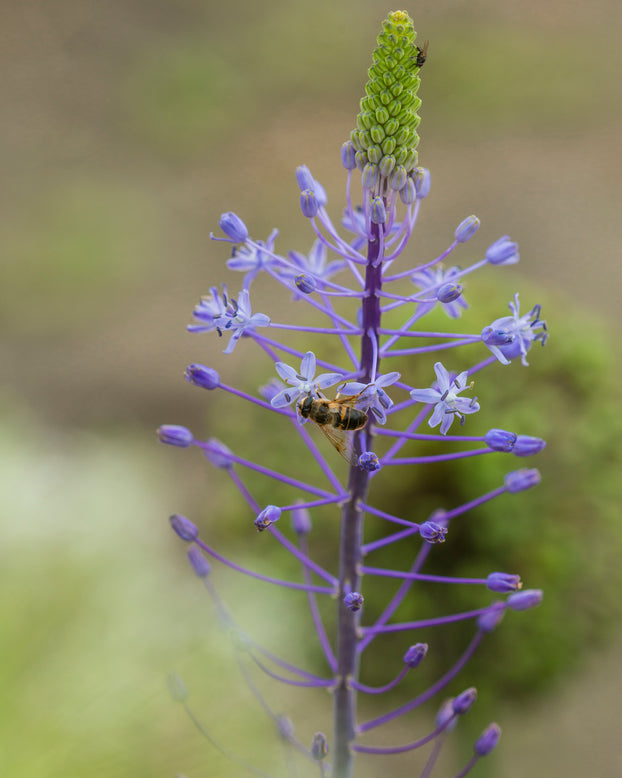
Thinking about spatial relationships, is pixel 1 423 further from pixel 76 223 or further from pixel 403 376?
pixel 76 223

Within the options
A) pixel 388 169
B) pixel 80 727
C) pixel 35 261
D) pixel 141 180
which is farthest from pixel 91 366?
pixel 388 169

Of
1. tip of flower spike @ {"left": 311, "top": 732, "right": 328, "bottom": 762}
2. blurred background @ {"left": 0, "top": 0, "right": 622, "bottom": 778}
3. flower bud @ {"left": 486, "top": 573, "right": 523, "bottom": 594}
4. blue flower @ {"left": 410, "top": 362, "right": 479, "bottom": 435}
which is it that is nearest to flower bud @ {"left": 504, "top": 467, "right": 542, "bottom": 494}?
flower bud @ {"left": 486, "top": 573, "right": 523, "bottom": 594}

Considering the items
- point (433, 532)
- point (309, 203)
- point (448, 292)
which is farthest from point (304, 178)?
point (433, 532)

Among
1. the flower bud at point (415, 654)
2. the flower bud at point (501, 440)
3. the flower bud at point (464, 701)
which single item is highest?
the flower bud at point (501, 440)

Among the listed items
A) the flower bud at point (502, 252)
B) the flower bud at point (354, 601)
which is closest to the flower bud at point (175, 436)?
the flower bud at point (354, 601)

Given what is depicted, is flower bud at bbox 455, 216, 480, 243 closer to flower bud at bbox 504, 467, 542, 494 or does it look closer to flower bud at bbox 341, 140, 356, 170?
flower bud at bbox 341, 140, 356, 170

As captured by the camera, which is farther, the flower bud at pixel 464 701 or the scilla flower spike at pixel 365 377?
the flower bud at pixel 464 701

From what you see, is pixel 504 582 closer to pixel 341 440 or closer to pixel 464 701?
pixel 464 701

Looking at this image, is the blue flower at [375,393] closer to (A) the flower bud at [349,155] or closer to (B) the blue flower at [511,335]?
(B) the blue flower at [511,335]
